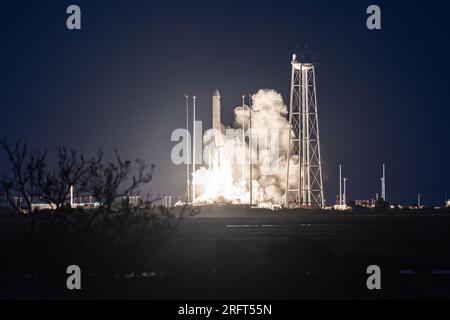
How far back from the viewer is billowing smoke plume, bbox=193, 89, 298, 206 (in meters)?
139

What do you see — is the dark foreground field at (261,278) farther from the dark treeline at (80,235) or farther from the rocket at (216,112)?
the rocket at (216,112)

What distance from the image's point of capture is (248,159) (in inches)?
5571

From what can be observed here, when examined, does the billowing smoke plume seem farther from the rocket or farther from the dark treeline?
the dark treeline

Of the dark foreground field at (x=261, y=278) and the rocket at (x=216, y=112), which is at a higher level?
the rocket at (x=216, y=112)

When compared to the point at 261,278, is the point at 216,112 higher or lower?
higher

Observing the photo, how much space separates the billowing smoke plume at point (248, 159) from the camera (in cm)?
13938

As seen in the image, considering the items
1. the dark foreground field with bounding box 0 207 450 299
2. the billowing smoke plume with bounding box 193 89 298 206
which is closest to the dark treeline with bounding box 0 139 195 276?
the dark foreground field with bounding box 0 207 450 299

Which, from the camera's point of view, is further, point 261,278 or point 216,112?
point 216,112

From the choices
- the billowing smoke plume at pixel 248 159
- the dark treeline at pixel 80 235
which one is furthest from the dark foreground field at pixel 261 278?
the billowing smoke plume at pixel 248 159

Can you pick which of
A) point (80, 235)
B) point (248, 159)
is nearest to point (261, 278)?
point (80, 235)

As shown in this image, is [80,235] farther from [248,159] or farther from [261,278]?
[248,159]

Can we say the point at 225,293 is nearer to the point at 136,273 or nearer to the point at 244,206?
the point at 136,273
